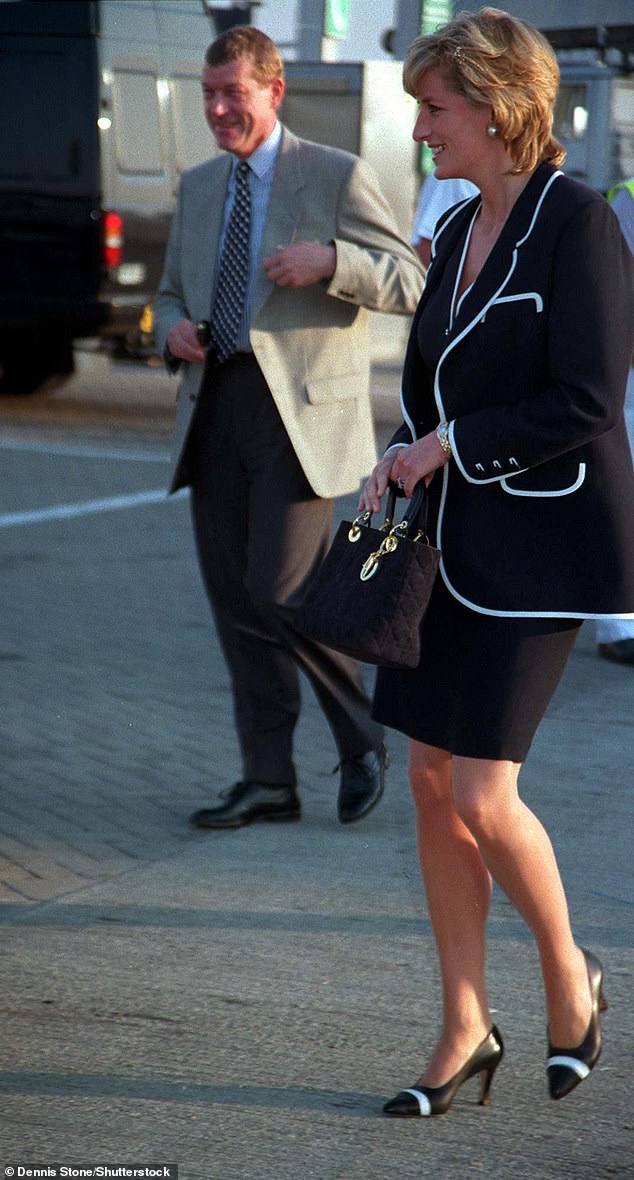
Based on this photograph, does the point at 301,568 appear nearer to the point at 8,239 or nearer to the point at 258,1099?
the point at 258,1099

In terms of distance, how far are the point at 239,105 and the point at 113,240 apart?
10.6 m

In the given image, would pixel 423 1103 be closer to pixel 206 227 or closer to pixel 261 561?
pixel 261 561

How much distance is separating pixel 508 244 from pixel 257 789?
229cm

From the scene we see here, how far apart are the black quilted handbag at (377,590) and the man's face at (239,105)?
184 cm

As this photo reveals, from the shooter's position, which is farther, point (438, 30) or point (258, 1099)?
point (258, 1099)

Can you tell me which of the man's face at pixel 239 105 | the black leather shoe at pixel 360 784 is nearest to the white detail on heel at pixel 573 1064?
the black leather shoe at pixel 360 784

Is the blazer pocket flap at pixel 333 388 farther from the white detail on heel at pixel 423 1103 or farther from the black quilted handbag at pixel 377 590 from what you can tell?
the white detail on heel at pixel 423 1103

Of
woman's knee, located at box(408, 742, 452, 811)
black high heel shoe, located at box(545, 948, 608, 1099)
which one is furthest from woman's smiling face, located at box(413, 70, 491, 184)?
black high heel shoe, located at box(545, 948, 608, 1099)

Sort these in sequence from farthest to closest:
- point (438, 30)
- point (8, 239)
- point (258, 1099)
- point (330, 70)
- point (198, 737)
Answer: point (330, 70) → point (8, 239) → point (198, 737) → point (258, 1099) → point (438, 30)

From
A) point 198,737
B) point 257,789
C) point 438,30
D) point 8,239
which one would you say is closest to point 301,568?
point 257,789

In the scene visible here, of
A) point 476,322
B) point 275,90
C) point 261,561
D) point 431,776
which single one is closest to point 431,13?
point 275,90

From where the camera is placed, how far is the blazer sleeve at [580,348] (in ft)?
9.78

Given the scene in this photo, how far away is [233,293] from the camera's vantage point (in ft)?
16.0

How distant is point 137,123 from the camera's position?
15430mm
